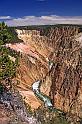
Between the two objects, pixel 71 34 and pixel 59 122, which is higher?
pixel 71 34

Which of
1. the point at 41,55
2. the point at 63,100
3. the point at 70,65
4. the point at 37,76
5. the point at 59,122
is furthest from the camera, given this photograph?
the point at 41,55

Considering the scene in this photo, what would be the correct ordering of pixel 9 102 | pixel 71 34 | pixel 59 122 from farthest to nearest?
pixel 71 34 < pixel 59 122 < pixel 9 102

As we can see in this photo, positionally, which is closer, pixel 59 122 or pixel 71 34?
pixel 59 122

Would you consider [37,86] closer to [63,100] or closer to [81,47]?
[63,100]

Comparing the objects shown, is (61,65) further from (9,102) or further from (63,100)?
(9,102)

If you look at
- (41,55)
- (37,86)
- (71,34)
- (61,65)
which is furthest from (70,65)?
(71,34)

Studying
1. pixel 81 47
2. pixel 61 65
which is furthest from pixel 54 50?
pixel 61 65
